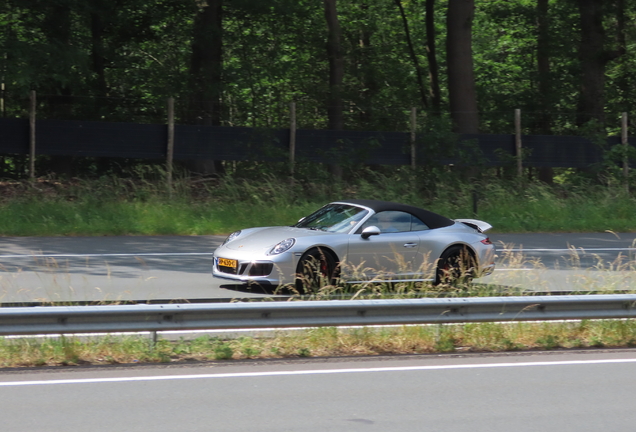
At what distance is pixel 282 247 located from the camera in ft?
33.0

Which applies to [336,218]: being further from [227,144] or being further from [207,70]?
[207,70]

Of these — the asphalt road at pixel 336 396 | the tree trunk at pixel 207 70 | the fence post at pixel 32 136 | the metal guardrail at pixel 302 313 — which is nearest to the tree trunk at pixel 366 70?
the tree trunk at pixel 207 70

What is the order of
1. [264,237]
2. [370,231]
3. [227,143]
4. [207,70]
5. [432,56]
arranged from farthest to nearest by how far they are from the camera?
[432,56], [207,70], [227,143], [264,237], [370,231]

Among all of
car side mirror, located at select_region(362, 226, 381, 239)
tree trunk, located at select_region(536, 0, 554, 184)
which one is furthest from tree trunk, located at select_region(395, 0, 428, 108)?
car side mirror, located at select_region(362, 226, 381, 239)

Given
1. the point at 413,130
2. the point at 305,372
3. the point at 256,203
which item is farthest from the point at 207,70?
the point at 305,372

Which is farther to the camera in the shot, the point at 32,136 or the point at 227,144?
the point at 227,144

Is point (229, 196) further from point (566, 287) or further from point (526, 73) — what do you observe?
point (526, 73)

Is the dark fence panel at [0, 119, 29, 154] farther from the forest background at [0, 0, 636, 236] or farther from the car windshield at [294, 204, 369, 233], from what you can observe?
the car windshield at [294, 204, 369, 233]

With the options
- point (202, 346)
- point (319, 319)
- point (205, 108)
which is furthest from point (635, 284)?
point (205, 108)

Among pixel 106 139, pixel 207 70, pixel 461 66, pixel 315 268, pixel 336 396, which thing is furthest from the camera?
pixel 461 66

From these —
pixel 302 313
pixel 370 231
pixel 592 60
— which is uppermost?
pixel 592 60

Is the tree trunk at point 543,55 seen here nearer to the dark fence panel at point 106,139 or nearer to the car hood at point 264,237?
the dark fence panel at point 106,139

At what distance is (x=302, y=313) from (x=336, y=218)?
12.9 ft

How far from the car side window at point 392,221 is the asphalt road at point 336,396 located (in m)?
3.61
